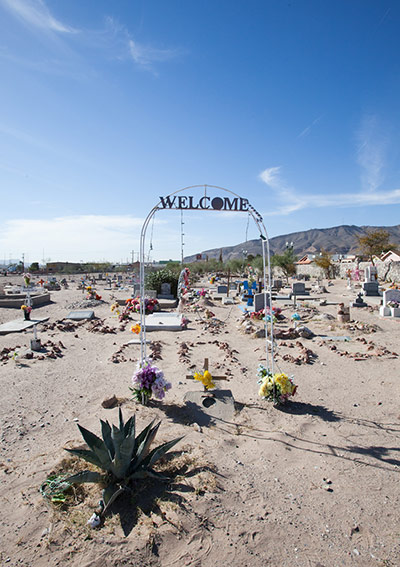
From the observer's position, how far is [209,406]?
580 cm

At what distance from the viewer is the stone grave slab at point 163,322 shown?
13.1 m

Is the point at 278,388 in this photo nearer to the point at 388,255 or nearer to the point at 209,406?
the point at 209,406

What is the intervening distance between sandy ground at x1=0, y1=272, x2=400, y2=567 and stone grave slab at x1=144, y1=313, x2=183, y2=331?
4.76m

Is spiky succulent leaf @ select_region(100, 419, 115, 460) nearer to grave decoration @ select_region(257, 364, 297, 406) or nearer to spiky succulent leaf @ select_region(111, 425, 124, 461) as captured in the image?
spiky succulent leaf @ select_region(111, 425, 124, 461)

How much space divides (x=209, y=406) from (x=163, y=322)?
8.24 m

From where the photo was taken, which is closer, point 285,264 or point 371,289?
point 371,289

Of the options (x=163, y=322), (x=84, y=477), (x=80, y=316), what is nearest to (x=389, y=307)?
(x=163, y=322)

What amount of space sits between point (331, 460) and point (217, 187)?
4559 mm

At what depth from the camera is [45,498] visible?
3467mm

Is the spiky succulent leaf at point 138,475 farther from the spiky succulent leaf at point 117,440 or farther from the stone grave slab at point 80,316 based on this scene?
the stone grave slab at point 80,316

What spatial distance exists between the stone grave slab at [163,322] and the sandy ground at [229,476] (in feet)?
15.6

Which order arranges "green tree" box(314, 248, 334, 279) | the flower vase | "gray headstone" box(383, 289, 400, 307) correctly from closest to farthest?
the flower vase, "gray headstone" box(383, 289, 400, 307), "green tree" box(314, 248, 334, 279)

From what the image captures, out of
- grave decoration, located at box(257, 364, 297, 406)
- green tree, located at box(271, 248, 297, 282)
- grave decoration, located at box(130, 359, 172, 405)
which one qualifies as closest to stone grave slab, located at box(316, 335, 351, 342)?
grave decoration, located at box(257, 364, 297, 406)

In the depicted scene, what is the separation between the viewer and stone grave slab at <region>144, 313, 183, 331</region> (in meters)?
13.1
